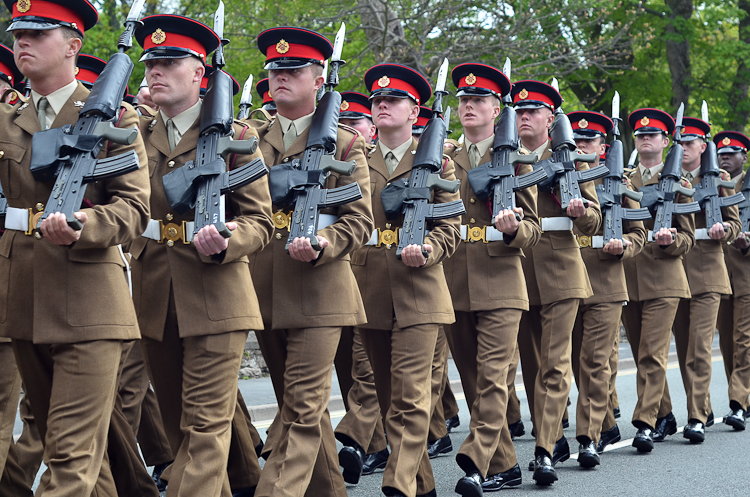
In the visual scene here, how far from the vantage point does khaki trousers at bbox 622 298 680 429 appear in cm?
789

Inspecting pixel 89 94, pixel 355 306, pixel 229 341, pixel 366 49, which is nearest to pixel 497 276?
pixel 355 306

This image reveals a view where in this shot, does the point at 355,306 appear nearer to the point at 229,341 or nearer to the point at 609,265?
the point at 229,341

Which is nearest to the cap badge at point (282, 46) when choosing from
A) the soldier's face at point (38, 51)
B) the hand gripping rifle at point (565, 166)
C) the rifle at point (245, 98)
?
the soldier's face at point (38, 51)

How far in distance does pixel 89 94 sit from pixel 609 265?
4.79 metres

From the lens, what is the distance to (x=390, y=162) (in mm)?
5934

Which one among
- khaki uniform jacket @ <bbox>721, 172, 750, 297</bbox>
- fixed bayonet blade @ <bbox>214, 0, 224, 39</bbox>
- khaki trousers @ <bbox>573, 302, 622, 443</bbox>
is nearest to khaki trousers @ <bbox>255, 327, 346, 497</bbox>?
fixed bayonet blade @ <bbox>214, 0, 224, 39</bbox>

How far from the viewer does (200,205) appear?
14.1 ft

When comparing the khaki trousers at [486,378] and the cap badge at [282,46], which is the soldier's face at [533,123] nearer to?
the khaki trousers at [486,378]

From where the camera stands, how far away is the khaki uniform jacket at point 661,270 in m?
8.31

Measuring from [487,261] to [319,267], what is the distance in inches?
66.1

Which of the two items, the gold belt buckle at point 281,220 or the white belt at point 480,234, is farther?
the white belt at point 480,234

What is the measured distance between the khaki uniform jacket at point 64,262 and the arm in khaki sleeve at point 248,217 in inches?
15.6

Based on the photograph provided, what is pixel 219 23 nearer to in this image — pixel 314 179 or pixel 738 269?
pixel 314 179

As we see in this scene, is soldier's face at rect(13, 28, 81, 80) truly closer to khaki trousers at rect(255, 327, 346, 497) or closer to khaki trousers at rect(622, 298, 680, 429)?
khaki trousers at rect(255, 327, 346, 497)
